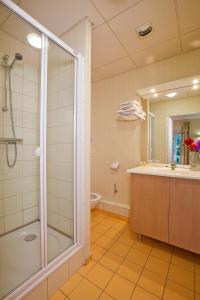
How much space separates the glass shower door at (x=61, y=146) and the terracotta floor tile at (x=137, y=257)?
64 cm

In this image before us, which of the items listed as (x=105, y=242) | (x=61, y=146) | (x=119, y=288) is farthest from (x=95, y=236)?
(x=61, y=146)

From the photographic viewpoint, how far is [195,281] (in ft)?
3.93

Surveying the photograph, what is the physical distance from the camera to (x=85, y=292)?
43.1 inches

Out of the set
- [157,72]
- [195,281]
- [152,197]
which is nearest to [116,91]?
[157,72]

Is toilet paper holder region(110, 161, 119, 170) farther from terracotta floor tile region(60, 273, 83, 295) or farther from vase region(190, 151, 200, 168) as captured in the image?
terracotta floor tile region(60, 273, 83, 295)

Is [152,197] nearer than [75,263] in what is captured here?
No

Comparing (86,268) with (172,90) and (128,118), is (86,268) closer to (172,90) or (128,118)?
(128,118)

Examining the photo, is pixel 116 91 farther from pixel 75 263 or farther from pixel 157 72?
pixel 75 263

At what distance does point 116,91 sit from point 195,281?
2.39m

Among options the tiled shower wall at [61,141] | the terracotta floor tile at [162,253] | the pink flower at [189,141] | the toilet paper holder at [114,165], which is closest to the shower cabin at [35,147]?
the tiled shower wall at [61,141]

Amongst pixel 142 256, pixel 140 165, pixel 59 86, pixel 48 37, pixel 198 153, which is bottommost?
pixel 142 256

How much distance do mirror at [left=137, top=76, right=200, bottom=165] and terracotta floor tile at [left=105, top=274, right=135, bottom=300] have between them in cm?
143

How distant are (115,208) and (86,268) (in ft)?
3.51

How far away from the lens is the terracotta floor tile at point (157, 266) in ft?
4.25
